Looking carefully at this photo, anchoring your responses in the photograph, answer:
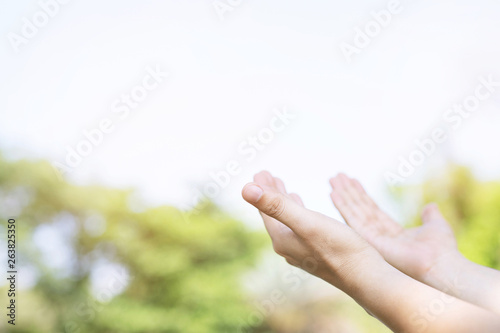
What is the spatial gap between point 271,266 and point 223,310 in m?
1.17

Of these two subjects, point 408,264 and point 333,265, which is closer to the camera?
point 333,265

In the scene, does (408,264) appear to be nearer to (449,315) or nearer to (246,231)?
(449,315)

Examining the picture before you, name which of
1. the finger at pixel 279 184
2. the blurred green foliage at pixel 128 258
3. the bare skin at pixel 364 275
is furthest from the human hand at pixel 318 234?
the blurred green foliage at pixel 128 258

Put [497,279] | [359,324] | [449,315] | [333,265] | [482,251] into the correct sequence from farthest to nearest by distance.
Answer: [359,324], [482,251], [497,279], [333,265], [449,315]

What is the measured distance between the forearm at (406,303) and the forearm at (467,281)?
45 centimetres

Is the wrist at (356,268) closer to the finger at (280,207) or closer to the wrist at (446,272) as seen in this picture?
the finger at (280,207)

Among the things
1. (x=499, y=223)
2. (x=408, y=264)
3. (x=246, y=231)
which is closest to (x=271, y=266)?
(x=246, y=231)

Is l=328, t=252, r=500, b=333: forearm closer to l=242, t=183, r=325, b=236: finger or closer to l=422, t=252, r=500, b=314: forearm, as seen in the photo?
l=242, t=183, r=325, b=236: finger

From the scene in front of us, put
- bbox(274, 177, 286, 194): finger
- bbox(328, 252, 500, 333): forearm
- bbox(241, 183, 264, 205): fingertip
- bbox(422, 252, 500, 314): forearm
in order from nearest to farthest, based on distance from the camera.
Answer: bbox(328, 252, 500, 333): forearm, bbox(241, 183, 264, 205): fingertip, bbox(422, 252, 500, 314): forearm, bbox(274, 177, 286, 194): finger

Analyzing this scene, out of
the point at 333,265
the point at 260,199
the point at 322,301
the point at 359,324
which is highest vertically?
the point at 260,199

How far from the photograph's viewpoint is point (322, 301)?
27.5 feet

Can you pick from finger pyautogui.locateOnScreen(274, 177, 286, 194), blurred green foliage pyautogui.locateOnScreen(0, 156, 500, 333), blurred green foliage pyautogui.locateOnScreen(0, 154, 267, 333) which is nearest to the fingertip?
finger pyautogui.locateOnScreen(274, 177, 286, 194)

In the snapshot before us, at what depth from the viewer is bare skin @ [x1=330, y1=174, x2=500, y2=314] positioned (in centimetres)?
144

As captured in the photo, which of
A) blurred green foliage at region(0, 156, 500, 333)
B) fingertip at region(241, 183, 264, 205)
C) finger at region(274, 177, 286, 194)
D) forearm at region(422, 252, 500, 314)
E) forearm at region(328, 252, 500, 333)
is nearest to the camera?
forearm at region(328, 252, 500, 333)
